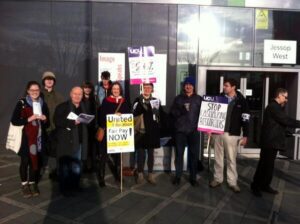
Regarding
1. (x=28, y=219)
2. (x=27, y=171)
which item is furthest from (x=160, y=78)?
(x=28, y=219)

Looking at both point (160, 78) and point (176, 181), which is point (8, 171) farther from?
point (160, 78)

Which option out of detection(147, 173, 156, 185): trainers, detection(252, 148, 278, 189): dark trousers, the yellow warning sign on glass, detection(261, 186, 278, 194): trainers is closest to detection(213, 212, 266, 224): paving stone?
detection(252, 148, 278, 189): dark trousers

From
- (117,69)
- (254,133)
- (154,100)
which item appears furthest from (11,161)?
(254,133)

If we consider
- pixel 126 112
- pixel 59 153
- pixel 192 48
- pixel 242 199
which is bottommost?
pixel 242 199

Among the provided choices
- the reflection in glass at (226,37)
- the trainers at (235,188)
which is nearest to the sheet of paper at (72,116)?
the trainers at (235,188)

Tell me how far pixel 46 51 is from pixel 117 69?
6.01 feet

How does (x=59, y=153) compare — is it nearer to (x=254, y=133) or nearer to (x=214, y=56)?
(x=214, y=56)

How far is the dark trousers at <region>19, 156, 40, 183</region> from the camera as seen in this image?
579 centimetres

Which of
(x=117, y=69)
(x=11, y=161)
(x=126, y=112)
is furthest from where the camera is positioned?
(x=117, y=69)

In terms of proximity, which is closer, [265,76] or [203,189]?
[203,189]

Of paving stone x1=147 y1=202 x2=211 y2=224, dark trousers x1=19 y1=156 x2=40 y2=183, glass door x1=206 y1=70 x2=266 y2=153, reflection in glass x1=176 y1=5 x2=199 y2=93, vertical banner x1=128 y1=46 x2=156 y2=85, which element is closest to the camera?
paving stone x1=147 y1=202 x2=211 y2=224

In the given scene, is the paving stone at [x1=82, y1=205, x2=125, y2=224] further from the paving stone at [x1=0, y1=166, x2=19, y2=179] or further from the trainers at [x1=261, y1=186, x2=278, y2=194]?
the paving stone at [x1=0, y1=166, x2=19, y2=179]

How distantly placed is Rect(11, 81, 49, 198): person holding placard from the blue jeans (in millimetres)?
367

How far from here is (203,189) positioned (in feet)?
21.5
